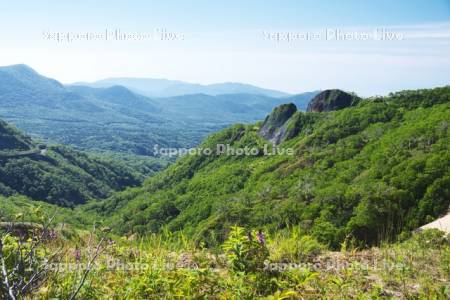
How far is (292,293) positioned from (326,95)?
12498 cm

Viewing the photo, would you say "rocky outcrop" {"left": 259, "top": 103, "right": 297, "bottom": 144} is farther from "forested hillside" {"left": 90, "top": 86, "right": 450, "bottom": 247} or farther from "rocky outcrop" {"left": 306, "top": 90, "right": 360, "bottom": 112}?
"rocky outcrop" {"left": 306, "top": 90, "right": 360, "bottom": 112}

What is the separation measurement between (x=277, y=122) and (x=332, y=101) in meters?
17.5

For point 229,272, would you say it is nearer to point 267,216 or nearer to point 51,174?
point 267,216

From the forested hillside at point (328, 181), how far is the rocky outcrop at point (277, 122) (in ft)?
10.7

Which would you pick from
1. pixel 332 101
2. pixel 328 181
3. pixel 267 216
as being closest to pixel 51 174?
pixel 332 101

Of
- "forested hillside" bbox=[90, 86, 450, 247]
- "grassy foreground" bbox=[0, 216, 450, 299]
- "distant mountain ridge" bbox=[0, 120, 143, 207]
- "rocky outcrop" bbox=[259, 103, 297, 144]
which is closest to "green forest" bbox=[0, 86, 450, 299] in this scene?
"grassy foreground" bbox=[0, 216, 450, 299]

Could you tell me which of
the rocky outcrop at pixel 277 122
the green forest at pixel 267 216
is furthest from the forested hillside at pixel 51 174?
the rocky outcrop at pixel 277 122

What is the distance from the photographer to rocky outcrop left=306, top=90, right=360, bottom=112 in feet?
Answer: 386

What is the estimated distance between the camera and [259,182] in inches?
3430

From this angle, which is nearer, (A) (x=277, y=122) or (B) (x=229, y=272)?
(B) (x=229, y=272)

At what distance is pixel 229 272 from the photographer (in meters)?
5.09

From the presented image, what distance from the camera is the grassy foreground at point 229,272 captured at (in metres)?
4.66

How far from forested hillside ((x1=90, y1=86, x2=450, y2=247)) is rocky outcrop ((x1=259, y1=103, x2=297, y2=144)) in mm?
3259

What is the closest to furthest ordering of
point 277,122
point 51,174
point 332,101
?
1. point 332,101
2. point 277,122
3. point 51,174
